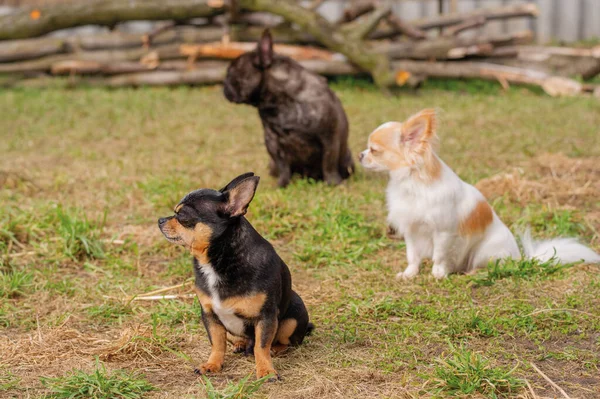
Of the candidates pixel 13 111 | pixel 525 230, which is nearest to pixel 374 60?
pixel 13 111

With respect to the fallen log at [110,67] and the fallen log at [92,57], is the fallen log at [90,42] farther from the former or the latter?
the fallen log at [110,67]

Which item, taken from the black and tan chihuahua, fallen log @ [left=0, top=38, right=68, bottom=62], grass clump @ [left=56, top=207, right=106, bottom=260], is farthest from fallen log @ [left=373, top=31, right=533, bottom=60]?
the black and tan chihuahua

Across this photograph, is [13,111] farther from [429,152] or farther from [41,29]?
[429,152]

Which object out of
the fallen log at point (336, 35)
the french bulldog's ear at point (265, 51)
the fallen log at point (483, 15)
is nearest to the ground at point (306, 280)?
the french bulldog's ear at point (265, 51)

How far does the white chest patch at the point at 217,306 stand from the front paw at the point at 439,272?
76.7 inches

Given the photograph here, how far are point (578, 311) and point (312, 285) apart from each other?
67.8 inches

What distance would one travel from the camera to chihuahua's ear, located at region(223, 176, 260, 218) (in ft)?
12.0

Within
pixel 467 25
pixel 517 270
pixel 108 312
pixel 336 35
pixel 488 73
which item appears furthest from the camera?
pixel 467 25

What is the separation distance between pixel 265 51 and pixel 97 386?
4.88 m

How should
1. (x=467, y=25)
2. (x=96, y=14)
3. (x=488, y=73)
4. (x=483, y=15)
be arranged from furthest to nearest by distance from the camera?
(x=483, y=15), (x=467, y=25), (x=488, y=73), (x=96, y=14)

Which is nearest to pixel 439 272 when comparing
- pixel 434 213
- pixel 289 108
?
pixel 434 213

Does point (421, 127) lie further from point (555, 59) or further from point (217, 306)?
point (555, 59)

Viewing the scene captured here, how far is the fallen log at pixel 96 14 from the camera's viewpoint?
13133mm

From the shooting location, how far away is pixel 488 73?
1341 cm
